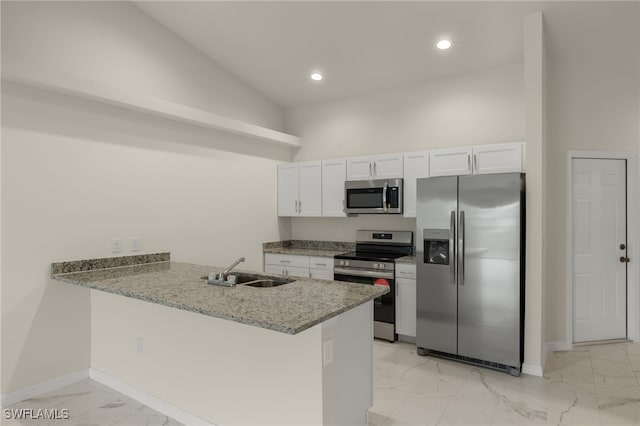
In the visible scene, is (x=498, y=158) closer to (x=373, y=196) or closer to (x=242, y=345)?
(x=373, y=196)

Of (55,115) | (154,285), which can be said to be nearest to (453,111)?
(154,285)

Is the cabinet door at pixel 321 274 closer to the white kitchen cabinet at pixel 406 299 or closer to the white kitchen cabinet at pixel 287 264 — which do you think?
the white kitchen cabinet at pixel 287 264

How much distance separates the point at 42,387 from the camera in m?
3.06

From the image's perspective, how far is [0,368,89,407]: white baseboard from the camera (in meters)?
2.88

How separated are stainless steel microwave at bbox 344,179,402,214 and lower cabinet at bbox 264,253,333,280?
28.7 inches

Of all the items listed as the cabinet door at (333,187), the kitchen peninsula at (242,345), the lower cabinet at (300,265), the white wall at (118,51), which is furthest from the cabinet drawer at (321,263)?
the white wall at (118,51)

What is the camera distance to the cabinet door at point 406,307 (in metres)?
4.07

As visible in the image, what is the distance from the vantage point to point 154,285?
267 cm

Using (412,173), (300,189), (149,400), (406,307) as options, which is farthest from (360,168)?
(149,400)

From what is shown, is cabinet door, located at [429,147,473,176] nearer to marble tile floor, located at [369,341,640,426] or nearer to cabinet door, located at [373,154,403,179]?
cabinet door, located at [373,154,403,179]

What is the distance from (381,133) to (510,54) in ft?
5.55

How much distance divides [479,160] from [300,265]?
2471 millimetres

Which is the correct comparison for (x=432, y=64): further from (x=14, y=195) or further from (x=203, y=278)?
(x=14, y=195)

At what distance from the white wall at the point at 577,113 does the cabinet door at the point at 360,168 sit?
6.32ft
